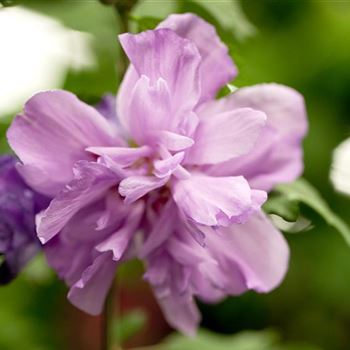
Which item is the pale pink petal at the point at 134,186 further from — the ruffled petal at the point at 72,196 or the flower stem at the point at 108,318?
the flower stem at the point at 108,318

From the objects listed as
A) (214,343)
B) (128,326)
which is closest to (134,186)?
(128,326)

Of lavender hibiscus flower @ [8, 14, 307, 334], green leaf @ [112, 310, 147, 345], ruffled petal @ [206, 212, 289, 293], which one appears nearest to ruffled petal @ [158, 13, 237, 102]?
lavender hibiscus flower @ [8, 14, 307, 334]

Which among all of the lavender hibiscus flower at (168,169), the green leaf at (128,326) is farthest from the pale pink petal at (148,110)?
the green leaf at (128,326)

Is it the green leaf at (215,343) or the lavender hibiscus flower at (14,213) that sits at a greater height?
the lavender hibiscus flower at (14,213)

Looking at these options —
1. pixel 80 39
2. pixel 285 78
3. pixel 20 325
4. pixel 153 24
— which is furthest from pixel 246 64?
pixel 285 78

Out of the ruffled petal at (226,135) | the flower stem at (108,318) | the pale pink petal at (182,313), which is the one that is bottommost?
the flower stem at (108,318)

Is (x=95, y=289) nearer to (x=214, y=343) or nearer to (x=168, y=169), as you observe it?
(x=168, y=169)

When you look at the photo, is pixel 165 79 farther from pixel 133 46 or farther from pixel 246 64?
pixel 246 64
